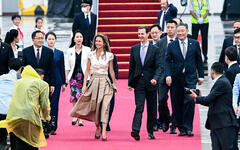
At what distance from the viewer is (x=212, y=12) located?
127 ft

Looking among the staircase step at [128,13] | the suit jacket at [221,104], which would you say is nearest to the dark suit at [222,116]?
the suit jacket at [221,104]

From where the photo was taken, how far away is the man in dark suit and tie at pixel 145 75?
521 inches

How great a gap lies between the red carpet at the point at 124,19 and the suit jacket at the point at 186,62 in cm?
746

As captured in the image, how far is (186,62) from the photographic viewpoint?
13.6 metres

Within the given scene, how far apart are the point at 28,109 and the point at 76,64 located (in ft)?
14.0

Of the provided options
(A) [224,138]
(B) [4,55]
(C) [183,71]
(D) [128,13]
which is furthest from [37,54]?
(D) [128,13]

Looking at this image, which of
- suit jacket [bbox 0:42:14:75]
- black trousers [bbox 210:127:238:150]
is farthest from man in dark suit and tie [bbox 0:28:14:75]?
black trousers [bbox 210:127:238:150]

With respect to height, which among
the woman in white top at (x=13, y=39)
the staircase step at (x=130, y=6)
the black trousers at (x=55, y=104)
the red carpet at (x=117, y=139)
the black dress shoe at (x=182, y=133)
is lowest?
the red carpet at (x=117, y=139)

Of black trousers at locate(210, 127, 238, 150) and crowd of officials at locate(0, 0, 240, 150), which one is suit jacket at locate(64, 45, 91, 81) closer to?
crowd of officials at locate(0, 0, 240, 150)

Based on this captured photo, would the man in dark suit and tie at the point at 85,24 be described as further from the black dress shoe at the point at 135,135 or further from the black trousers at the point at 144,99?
the black dress shoe at the point at 135,135

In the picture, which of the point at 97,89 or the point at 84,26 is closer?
the point at 97,89

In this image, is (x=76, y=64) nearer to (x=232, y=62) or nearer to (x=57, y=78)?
(x=57, y=78)

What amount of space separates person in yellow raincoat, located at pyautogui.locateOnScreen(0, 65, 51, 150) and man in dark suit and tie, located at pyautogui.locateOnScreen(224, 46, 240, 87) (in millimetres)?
3302

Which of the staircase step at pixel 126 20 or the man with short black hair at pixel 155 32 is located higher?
the man with short black hair at pixel 155 32
